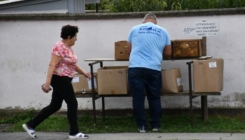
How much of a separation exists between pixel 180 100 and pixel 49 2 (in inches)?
164

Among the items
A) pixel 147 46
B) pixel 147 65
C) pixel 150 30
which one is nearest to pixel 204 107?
pixel 147 65

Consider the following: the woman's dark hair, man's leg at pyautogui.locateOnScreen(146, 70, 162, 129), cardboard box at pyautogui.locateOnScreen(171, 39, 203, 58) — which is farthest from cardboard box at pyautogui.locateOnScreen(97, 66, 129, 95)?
the woman's dark hair

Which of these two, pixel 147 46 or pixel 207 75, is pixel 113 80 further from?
pixel 207 75

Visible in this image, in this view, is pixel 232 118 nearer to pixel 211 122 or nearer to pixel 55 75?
pixel 211 122

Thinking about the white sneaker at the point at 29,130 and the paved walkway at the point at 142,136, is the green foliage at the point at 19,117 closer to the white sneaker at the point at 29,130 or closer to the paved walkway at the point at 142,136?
the paved walkway at the point at 142,136

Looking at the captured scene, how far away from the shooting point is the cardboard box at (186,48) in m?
9.12

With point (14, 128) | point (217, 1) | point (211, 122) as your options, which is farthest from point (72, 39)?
point (217, 1)

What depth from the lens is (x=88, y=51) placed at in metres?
10.1

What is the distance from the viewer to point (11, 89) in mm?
10320

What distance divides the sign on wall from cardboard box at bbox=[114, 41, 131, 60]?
117 cm

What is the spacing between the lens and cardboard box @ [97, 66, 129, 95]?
9211mm

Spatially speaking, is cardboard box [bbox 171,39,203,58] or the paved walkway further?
cardboard box [bbox 171,39,203,58]

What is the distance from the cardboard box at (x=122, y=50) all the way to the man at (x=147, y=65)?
0.28 m

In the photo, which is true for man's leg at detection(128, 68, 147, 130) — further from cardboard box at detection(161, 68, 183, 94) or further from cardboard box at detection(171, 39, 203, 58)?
cardboard box at detection(171, 39, 203, 58)
